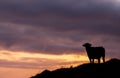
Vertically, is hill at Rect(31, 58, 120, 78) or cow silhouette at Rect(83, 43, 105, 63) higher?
cow silhouette at Rect(83, 43, 105, 63)

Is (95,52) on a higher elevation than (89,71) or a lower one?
higher

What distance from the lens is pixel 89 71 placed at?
3947 cm

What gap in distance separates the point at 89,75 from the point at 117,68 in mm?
3769

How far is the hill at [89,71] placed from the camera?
124ft

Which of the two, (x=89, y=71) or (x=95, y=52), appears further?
(x=95, y=52)

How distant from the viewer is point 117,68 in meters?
38.9

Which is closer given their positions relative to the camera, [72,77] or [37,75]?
[72,77]

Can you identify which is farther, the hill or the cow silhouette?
the cow silhouette

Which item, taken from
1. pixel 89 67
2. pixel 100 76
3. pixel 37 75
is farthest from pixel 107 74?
pixel 37 75

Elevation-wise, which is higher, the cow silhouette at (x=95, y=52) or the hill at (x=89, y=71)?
the cow silhouette at (x=95, y=52)

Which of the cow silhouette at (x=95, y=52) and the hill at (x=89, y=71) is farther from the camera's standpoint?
the cow silhouette at (x=95, y=52)

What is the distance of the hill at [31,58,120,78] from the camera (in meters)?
37.8

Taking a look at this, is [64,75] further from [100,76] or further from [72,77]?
[100,76]

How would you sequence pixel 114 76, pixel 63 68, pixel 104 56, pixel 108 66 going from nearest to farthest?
pixel 114 76
pixel 108 66
pixel 63 68
pixel 104 56
